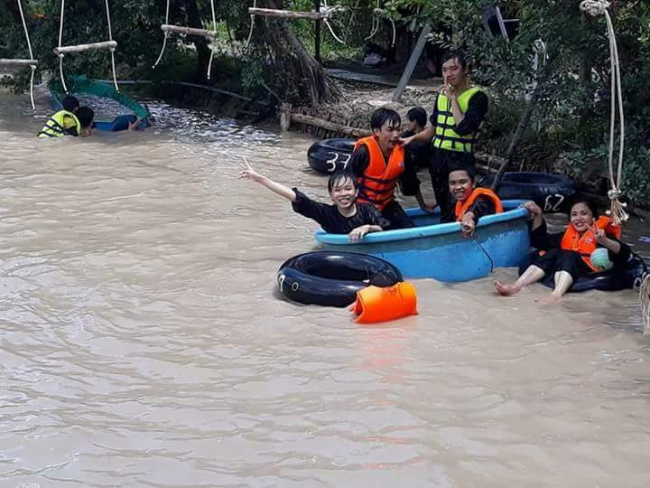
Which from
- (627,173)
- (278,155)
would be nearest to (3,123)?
(278,155)

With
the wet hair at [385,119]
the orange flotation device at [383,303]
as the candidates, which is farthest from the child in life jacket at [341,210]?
the orange flotation device at [383,303]

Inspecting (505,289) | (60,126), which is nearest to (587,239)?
(505,289)

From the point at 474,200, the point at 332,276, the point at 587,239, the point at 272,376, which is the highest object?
the point at 474,200

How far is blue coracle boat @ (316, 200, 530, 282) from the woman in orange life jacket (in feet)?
0.99

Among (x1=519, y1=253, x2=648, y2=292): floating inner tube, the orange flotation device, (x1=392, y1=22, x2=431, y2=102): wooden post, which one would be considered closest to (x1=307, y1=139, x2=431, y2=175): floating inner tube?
(x1=392, y1=22, x2=431, y2=102): wooden post

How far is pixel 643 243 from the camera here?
820cm

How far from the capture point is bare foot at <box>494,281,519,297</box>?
21.9 feet

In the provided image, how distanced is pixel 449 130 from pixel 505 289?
5.38 ft

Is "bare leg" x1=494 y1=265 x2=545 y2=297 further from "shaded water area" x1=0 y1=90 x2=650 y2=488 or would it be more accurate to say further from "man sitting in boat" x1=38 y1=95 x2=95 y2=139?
"man sitting in boat" x1=38 y1=95 x2=95 y2=139

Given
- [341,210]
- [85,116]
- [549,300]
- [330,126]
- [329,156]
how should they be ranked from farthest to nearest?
[330,126]
[85,116]
[329,156]
[341,210]
[549,300]

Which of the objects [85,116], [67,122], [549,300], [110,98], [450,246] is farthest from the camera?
[110,98]

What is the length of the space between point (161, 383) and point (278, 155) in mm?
7320

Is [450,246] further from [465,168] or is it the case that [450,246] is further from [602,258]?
[602,258]

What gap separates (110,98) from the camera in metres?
17.2
